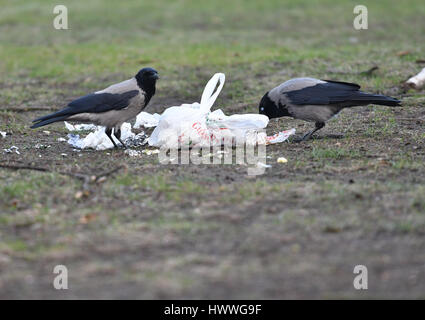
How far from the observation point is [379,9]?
16156mm

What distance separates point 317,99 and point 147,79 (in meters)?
1.83

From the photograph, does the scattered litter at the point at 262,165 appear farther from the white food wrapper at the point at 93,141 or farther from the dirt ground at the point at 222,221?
the white food wrapper at the point at 93,141

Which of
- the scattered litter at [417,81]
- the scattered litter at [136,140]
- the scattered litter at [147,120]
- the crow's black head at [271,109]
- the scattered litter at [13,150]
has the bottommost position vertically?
the scattered litter at [13,150]

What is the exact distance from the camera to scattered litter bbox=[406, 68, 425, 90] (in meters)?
8.58

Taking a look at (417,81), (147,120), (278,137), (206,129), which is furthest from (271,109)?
(417,81)

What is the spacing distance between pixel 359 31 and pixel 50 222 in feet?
35.7

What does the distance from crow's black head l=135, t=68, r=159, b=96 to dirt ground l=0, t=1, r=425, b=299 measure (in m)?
Result: 0.80

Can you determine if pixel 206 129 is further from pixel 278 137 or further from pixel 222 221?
pixel 222 221

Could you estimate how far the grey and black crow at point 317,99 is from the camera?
264 inches

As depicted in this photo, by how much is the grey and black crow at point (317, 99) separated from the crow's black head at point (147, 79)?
1287mm

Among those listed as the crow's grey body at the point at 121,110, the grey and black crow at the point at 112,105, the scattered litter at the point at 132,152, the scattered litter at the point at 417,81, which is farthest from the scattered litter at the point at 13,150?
the scattered litter at the point at 417,81

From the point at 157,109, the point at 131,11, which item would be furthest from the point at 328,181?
the point at 131,11

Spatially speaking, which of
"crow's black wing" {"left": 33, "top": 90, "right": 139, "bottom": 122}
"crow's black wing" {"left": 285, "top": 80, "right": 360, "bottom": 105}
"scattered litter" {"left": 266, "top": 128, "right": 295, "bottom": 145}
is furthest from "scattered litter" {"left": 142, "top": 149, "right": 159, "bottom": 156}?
"crow's black wing" {"left": 285, "top": 80, "right": 360, "bottom": 105}
